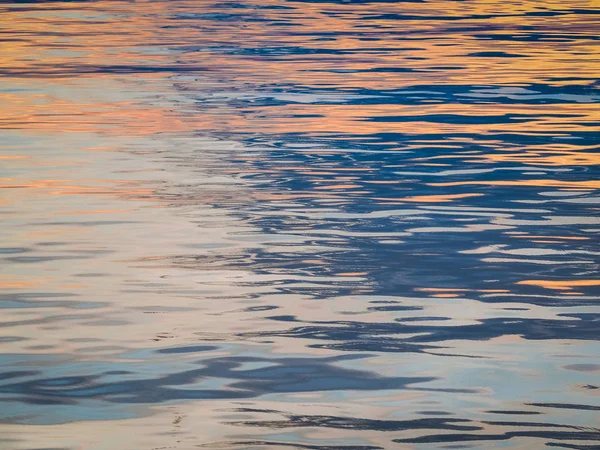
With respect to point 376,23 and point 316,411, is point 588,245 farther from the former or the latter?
point 376,23

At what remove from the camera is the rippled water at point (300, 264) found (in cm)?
330

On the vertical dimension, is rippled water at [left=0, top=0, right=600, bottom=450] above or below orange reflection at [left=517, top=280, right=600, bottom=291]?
above

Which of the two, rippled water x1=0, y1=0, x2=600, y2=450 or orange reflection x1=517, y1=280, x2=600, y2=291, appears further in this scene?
orange reflection x1=517, y1=280, x2=600, y2=291

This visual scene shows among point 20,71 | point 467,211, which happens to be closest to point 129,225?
point 467,211

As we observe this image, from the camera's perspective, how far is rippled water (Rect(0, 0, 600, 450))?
Answer: 3.30m

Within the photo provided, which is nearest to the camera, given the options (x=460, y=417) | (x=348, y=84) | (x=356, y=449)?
(x=356, y=449)

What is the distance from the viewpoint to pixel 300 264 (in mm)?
4926

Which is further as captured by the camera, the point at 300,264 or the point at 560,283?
the point at 300,264

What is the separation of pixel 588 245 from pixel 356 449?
248 cm

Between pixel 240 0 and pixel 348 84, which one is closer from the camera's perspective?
pixel 348 84

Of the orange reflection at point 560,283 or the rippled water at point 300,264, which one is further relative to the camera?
the orange reflection at point 560,283

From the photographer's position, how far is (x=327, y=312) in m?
4.27

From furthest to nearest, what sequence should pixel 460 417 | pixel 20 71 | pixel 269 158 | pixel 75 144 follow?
pixel 20 71, pixel 75 144, pixel 269 158, pixel 460 417

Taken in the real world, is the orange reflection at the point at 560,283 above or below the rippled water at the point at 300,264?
below
